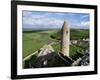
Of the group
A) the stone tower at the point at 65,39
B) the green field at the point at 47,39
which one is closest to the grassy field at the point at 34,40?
the green field at the point at 47,39

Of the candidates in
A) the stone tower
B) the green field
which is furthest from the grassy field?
the stone tower

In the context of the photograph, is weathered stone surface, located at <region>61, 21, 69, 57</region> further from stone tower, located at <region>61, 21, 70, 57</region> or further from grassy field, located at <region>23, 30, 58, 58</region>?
grassy field, located at <region>23, 30, 58, 58</region>

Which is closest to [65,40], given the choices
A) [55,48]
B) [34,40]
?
[55,48]

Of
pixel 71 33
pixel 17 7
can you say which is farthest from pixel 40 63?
pixel 17 7

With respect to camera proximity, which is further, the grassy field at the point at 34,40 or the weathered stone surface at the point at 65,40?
the weathered stone surface at the point at 65,40

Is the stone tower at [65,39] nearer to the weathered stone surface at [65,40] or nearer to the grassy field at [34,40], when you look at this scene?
the weathered stone surface at [65,40]

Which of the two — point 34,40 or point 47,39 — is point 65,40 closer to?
point 47,39
